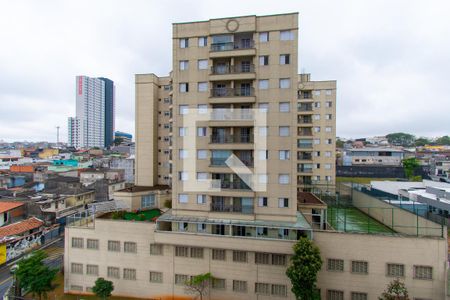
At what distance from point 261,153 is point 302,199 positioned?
11.3 m

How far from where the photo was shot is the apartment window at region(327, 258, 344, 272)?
65.4ft

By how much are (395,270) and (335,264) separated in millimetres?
4511

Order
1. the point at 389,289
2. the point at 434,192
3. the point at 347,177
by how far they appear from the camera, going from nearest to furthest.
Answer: the point at 389,289
the point at 434,192
the point at 347,177

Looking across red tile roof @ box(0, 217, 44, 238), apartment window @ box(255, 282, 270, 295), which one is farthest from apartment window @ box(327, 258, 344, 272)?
red tile roof @ box(0, 217, 44, 238)

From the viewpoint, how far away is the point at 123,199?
31062mm

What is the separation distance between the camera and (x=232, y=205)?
22766 mm

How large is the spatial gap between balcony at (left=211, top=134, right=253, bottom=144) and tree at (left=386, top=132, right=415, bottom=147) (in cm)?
18629

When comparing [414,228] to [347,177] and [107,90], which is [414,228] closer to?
[347,177]

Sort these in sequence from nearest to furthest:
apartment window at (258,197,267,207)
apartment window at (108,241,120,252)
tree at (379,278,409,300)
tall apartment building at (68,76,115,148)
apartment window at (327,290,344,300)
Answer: tree at (379,278,409,300)
apartment window at (327,290,344,300)
apartment window at (258,197,267,207)
apartment window at (108,241,120,252)
tall apartment building at (68,76,115,148)

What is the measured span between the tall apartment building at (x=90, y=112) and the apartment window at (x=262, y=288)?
18139 centimetres

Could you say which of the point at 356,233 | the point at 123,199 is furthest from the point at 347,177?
the point at 123,199

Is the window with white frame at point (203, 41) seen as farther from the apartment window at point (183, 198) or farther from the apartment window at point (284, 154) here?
the apartment window at point (183, 198)

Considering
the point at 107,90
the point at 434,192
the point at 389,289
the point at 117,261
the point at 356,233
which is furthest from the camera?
the point at 107,90

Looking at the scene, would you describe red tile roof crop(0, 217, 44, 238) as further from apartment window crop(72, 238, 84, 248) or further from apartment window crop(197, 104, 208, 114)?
apartment window crop(197, 104, 208, 114)
